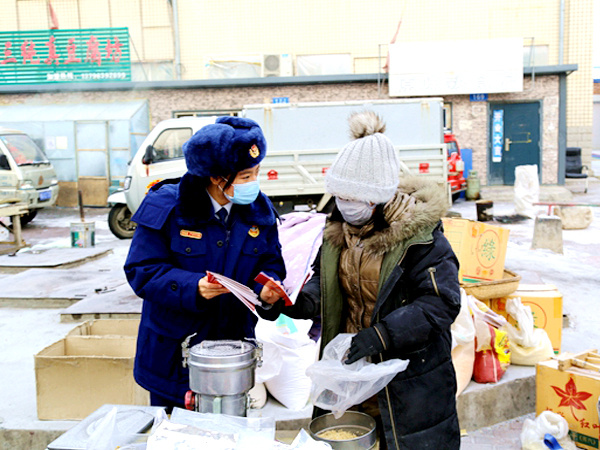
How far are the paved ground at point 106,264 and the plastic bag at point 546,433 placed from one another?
0.51 ft

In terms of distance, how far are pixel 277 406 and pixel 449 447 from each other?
5.46 feet

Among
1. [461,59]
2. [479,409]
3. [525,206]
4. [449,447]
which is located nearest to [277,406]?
[479,409]

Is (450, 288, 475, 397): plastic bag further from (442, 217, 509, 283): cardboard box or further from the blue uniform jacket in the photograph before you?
the blue uniform jacket

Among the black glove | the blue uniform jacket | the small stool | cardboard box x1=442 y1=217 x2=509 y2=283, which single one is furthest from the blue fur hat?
the small stool

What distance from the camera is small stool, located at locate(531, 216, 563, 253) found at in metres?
9.10

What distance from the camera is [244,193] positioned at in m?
2.30

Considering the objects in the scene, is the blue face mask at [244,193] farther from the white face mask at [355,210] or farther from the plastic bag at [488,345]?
the plastic bag at [488,345]

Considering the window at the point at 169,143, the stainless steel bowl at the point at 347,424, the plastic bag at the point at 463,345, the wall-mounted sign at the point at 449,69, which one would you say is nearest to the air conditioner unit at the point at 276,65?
the wall-mounted sign at the point at 449,69

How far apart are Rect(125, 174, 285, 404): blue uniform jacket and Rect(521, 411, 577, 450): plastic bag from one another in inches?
88.0

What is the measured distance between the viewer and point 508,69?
18656mm

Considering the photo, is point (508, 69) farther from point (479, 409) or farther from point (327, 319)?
point (327, 319)

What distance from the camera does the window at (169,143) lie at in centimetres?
1159

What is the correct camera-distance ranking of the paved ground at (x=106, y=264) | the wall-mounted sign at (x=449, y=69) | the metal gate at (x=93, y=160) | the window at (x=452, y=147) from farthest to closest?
the wall-mounted sign at (x=449, y=69) < the metal gate at (x=93, y=160) < the window at (x=452, y=147) < the paved ground at (x=106, y=264)

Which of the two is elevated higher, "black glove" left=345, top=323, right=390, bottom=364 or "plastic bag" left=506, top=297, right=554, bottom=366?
"black glove" left=345, top=323, right=390, bottom=364
